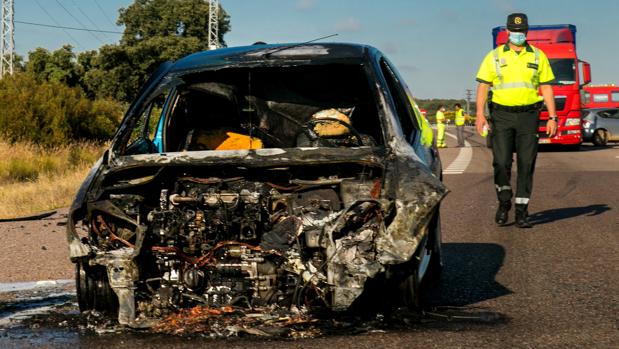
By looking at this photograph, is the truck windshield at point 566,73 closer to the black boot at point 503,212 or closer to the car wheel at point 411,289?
the black boot at point 503,212

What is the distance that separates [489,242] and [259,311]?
4.06m

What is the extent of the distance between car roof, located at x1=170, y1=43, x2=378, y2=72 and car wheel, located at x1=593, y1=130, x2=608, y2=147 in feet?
93.3

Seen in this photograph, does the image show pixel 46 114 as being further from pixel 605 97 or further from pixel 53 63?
pixel 53 63

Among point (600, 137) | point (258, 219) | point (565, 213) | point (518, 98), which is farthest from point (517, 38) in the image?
point (600, 137)

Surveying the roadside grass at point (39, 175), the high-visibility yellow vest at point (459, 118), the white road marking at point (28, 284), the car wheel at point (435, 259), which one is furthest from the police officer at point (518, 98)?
the high-visibility yellow vest at point (459, 118)

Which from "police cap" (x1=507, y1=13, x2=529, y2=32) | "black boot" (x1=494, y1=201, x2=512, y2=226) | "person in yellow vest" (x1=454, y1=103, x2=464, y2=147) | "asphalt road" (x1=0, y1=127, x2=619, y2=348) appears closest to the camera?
"asphalt road" (x1=0, y1=127, x2=619, y2=348)

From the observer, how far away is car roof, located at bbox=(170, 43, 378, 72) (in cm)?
611

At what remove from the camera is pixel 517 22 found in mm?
9695

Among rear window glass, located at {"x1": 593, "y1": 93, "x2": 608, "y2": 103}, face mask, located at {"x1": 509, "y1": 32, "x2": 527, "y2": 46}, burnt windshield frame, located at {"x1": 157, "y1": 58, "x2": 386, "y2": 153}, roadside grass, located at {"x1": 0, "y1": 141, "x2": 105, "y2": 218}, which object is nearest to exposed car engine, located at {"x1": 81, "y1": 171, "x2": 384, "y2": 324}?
burnt windshield frame, located at {"x1": 157, "y1": 58, "x2": 386, "y2": 153}

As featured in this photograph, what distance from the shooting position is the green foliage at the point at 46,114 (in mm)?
28062

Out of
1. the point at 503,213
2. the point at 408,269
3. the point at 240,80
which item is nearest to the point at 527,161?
the point at 503,213

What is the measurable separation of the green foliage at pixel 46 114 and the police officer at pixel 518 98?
19876mm

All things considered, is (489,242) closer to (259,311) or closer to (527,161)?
(527,161)

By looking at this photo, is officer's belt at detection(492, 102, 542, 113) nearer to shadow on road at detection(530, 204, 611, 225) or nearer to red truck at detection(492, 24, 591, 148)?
shadow on road at detection(530, 204, 611, 225)
